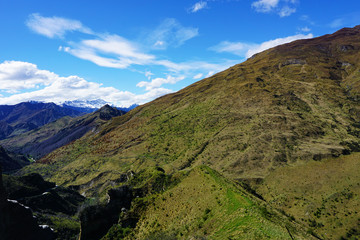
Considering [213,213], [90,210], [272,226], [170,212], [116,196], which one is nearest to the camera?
[272,226]

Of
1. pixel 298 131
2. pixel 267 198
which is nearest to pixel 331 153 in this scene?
pixel 298 131

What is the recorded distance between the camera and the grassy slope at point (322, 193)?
1924 inches

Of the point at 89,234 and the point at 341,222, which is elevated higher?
the point at 89,234

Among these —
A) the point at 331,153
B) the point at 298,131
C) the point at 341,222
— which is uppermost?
the point at 298,131

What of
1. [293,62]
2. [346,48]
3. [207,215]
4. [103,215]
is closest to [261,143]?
[207,215]

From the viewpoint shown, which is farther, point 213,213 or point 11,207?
point 11,207

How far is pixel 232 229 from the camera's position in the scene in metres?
22.3

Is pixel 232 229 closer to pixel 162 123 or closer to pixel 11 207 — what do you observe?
pixel 11 207

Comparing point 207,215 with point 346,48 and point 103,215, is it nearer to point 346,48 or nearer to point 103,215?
point 103,215

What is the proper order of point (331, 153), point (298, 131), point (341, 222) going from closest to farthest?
point (341, 222) → point (331, 153) → point (298, 131)

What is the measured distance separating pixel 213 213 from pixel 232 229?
430 cm

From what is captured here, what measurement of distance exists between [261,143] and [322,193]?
3446 centimetres

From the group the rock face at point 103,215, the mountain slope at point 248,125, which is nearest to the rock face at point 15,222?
the rock face at point 103,215

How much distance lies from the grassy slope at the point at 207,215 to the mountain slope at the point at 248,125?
164 ft
